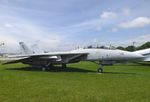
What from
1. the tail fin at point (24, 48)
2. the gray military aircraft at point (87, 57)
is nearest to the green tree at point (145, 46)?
the tail fin at point (24, 48)

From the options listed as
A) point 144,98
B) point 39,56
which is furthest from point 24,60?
point 144,98

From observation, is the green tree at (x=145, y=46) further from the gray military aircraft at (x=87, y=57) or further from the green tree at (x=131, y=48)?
the gray military aircraft at (x=87, y=57)

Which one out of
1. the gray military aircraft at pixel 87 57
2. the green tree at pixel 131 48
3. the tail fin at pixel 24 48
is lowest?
the gray military aircraft at pixel 87 57

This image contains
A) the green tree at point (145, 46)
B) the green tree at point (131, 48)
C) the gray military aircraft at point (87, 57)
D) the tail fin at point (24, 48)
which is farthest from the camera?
the green tree at point (131, 48)

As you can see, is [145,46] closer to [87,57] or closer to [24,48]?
[24,48]

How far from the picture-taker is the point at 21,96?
7.52 meters

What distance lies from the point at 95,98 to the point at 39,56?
14.4 m

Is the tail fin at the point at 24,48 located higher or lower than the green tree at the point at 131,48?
lower

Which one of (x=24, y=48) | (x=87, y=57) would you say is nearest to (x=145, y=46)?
(x=24, y=48)

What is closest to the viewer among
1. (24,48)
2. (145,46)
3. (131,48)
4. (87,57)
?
(87,57)

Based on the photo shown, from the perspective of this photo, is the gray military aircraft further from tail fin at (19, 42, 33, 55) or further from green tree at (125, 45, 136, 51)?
green tree at (125, 45, 136, 51)

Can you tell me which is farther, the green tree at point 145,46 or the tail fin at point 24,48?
the green tree at point 145,46

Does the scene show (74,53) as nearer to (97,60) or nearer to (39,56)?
(97,60)

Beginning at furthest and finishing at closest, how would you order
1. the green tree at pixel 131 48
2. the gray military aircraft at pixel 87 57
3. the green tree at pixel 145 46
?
the green tree at pixel 131 48
the green tree at pixel 145 46
the gray military aircraft at pixel 87 57
